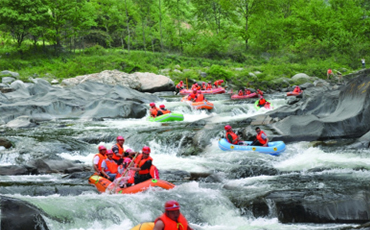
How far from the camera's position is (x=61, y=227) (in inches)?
277

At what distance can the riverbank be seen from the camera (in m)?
34.5

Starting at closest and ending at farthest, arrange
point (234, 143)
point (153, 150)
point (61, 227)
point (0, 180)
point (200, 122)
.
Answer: point (61, 227), point (0, 180), point (234, 143), point (153, 150), point (200, 122)

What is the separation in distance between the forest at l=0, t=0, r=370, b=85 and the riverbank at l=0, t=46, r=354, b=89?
0.13m

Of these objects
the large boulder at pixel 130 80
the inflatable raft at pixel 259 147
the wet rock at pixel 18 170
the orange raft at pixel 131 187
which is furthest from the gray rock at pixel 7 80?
the orange raft at pixel 131 187

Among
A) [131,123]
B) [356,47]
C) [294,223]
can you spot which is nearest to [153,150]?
[131,123]

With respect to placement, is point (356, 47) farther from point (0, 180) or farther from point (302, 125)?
point (0, 180)

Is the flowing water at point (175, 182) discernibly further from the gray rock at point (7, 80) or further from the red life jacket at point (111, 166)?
the gray rock at point (7, 80)

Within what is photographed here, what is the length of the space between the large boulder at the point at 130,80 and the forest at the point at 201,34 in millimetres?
5752

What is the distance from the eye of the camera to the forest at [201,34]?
38.7 metres

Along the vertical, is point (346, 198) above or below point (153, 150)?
above

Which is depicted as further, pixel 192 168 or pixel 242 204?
pixel 192 168

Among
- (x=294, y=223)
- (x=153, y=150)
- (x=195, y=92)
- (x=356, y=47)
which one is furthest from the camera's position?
(x=356, y=47)

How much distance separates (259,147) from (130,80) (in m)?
18.7

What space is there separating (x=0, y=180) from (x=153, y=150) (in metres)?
5.93
